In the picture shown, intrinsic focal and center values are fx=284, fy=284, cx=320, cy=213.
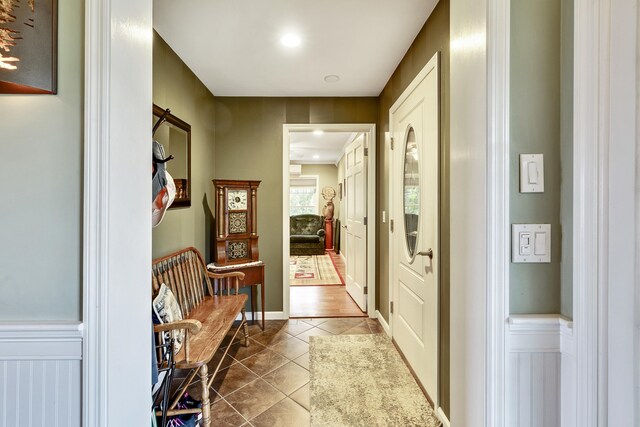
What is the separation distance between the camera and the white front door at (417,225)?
1.76m

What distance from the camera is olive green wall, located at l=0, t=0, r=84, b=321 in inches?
29.6

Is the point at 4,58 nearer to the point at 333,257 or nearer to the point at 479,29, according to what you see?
the point at 479,29

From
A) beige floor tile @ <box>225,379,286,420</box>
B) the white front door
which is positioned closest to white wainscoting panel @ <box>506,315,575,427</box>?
the white front door

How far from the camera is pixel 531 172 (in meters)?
0.81

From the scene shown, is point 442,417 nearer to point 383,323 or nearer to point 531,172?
point 383,323

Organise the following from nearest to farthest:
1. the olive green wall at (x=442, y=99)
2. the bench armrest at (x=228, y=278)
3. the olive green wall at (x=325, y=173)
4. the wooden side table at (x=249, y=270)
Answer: the olive green wall at (x=442, y=99) < the bench armrest at (x=228, y=278) < the wooden side table at (x=249, y=270) < the olive green wall at (x=325, y=173)

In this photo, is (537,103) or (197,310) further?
(197,310)

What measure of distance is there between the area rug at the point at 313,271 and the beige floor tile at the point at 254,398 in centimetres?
253

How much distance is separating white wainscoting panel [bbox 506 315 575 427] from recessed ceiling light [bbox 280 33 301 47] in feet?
6.82

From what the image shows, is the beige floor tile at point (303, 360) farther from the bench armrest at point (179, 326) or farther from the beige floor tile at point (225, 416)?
the bench armrest at point (179, 326)

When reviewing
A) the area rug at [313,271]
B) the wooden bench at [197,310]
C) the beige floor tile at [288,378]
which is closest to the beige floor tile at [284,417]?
the beige floor tile at [288,378]

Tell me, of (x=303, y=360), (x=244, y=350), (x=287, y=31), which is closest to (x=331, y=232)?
Answer: (x=244, y=350)

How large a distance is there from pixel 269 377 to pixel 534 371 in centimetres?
180

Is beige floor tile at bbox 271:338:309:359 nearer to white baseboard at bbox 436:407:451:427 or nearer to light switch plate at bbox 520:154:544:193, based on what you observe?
white baseboard at bbox 436:407:451:427
